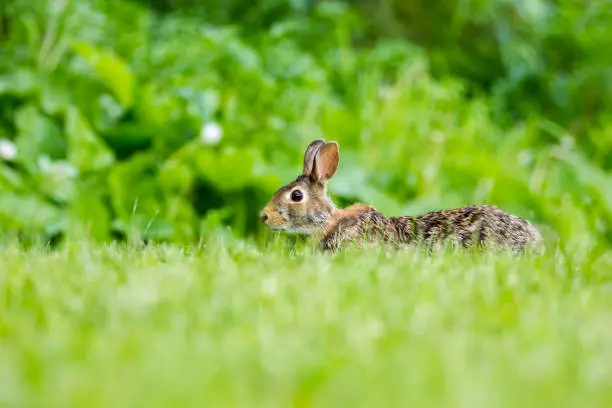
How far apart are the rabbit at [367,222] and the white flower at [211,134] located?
1.91 metres

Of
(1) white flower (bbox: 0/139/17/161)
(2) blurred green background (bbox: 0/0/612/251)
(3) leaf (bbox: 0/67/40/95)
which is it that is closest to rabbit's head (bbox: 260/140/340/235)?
(2) blurred green background (bbox: 0/0/612/251)

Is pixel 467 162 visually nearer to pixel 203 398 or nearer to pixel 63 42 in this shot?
pixel 63 42

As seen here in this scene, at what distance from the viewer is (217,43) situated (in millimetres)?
8109

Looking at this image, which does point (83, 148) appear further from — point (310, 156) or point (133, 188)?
point (310, 156)

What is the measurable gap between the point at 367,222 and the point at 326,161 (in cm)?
42

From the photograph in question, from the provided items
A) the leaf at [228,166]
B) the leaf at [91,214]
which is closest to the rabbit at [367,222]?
the leaf at [228,166]

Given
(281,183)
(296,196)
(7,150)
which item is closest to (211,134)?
(281,183)

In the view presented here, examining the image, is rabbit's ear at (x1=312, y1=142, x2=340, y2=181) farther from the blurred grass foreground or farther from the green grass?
the green grass

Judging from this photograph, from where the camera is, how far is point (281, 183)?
6.82 meters

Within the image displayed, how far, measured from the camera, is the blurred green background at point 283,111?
6797 mm

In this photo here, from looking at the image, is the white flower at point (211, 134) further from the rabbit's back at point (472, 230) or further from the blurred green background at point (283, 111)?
the rabbit's back at point (472, 230)

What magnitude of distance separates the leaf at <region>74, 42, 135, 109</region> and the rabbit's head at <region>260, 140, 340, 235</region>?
2752mm

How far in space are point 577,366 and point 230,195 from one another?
4.82 metres

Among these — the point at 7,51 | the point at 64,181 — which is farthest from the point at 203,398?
the point at 7,51
